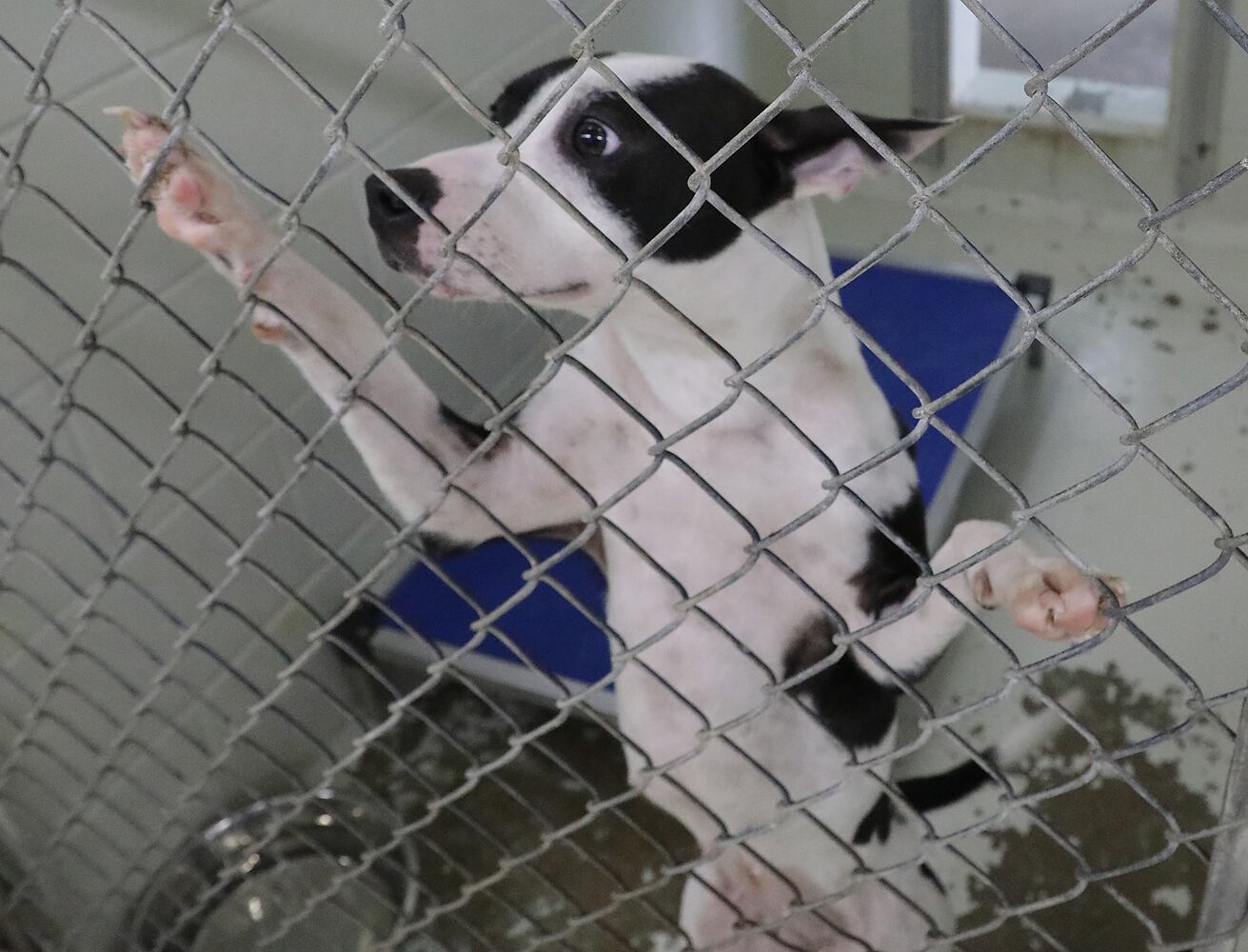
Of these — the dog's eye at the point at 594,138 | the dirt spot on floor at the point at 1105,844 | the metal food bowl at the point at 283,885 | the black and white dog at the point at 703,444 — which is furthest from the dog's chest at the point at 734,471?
the metal food bowl at the point at 283,885

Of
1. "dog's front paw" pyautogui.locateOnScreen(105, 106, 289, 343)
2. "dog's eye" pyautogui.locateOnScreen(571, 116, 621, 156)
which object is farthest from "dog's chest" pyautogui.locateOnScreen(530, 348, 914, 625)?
"dog's front paw" pyautogui.locateOnScreen(105, 106, 289, 343)

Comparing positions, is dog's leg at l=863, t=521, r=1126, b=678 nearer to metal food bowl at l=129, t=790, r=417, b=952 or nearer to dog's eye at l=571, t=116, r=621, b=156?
dog's eye at l=571, t=116, r=621, b=156

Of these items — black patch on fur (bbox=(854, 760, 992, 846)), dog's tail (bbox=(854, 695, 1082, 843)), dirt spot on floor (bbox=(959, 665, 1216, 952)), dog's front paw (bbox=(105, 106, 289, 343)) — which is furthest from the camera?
dirt spot on floor (bbox=(959, 665, 1216, 952))

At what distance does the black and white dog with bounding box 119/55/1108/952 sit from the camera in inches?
39.4

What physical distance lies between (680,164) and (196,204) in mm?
455

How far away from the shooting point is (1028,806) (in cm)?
89

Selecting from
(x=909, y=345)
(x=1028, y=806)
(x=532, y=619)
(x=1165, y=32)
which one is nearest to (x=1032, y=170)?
(x=1165, y=32)

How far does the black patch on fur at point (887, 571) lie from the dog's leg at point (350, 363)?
37 centimetres

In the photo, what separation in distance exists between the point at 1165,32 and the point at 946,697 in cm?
262

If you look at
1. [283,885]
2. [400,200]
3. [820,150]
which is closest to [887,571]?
[820,150]

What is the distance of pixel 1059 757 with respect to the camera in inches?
76.7

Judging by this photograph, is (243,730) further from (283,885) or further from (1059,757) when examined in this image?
(1059,757)

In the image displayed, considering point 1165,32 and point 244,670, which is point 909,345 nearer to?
point 244,670

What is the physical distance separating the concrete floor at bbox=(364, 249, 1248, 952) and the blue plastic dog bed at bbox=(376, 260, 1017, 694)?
0.16 metres
